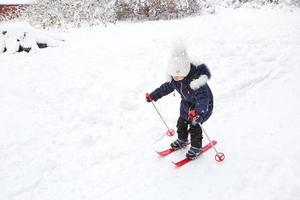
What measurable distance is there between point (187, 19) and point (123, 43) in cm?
393

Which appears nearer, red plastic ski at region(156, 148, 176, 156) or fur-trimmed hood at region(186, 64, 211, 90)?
fur-trimmed hood at region(186, 64, 211, 90)

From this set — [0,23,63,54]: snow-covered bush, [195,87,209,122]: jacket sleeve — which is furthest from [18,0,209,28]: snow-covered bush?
[195,87,209,122]: jacket sleeve

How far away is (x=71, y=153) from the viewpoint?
4879mm

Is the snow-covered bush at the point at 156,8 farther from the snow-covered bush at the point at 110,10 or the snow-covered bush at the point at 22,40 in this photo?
the snow-covered bush at the point at 22,40

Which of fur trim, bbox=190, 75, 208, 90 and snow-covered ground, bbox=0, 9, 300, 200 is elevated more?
fur trim, bbox=190, 75, 208, 90

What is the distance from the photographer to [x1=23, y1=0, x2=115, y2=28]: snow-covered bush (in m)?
12.0

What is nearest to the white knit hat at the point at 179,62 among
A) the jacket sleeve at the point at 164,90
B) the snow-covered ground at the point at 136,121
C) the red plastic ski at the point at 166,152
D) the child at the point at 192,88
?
the child at the point at 192,88

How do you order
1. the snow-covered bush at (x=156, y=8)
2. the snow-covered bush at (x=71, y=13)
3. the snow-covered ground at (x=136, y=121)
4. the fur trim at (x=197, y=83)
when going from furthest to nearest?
the snow-covered bush at (x=156, y=8)
the snow-covered bush at (x=71, y=13)
the snow-covered ground at (x=136, y=121)
the fur trim at (x=197, y=83)

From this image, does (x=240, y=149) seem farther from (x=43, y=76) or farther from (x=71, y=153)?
(x=43, y=76)

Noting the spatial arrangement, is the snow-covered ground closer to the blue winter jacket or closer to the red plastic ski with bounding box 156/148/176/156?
the red plastic ski with bounding box 156/148/176/156

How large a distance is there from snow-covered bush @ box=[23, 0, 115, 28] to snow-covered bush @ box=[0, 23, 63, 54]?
2.50 meters

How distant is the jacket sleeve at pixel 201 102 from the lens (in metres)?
4.09

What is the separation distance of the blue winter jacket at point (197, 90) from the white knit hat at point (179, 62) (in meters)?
0.13

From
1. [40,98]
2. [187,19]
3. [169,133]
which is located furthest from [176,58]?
[187,19]
